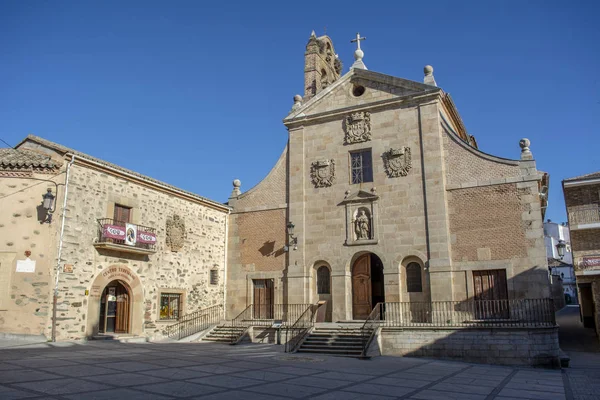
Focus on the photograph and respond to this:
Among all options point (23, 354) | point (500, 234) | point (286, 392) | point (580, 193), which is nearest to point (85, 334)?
point (23, 354)

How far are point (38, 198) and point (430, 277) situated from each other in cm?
1328

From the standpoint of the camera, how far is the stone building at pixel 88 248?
48.4ft

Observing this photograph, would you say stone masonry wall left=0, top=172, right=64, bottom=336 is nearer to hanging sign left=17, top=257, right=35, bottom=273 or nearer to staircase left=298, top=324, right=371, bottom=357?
hanging sign left=17, top=257, right=35, bottom=273

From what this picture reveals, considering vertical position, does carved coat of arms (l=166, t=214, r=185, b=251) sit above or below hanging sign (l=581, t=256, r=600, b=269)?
above

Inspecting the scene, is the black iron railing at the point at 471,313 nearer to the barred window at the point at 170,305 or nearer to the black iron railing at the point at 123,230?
the barred window at the point at 170,305

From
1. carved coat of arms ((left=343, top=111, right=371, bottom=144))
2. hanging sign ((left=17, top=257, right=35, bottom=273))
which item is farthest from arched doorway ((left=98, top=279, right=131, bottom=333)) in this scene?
carved coat of arms ((left=343, top=111, right=371, bottom=144))

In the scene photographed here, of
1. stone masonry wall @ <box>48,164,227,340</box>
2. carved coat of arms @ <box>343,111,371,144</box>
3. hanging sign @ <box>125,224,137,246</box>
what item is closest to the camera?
stone masonry wall @ <box>48,164,227,340</box>

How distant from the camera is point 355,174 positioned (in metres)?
20.2

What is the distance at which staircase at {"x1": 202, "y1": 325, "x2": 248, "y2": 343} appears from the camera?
18.7 metres

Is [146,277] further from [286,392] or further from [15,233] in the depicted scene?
[286,392]

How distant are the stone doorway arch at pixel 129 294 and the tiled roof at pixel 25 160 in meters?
3.87

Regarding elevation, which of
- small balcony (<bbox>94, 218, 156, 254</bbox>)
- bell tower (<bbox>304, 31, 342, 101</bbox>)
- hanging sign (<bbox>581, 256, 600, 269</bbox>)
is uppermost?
bell tower (<bbox>304, 31, 342, 101</bbox>)

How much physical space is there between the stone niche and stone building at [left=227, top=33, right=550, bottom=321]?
0.04m

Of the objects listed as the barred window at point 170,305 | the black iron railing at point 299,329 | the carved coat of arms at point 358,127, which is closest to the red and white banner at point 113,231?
the barred window at point 170,305
